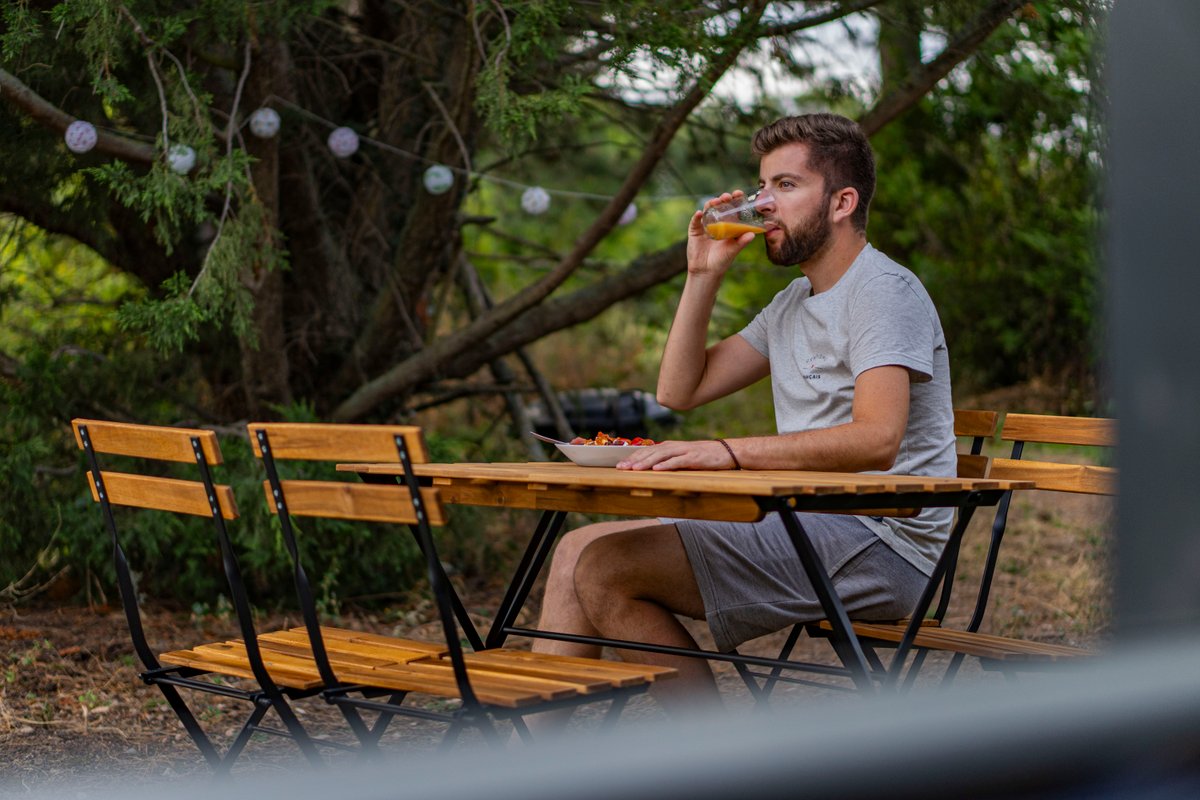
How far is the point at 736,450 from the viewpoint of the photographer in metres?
2.95

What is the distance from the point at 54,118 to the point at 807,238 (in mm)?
2561

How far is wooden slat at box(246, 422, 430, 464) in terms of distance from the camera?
7.55 feet

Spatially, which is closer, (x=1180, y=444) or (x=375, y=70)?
(x=1180, y=444)

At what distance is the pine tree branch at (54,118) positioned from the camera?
170 inches

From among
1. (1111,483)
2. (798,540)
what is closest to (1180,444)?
(1111,483)

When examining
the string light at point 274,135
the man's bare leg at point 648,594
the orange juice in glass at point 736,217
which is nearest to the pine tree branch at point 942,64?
the string light at point 274,135

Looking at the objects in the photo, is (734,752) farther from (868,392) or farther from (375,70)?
(375,70)

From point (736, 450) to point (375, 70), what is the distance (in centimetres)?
377

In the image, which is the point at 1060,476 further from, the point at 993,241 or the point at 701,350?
the point at 993,241

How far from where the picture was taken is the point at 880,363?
2.95 metres

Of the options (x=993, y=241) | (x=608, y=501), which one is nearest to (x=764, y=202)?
(x=608, y=501)

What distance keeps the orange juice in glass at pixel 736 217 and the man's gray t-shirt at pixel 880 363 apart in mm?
225

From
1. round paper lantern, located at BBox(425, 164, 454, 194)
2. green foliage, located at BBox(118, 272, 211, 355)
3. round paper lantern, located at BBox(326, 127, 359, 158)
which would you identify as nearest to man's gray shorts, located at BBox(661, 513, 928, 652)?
green foliage, located at BBox(118, 272, 211, 355)

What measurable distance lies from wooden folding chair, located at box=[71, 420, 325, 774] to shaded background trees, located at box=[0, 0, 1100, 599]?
151 cm
